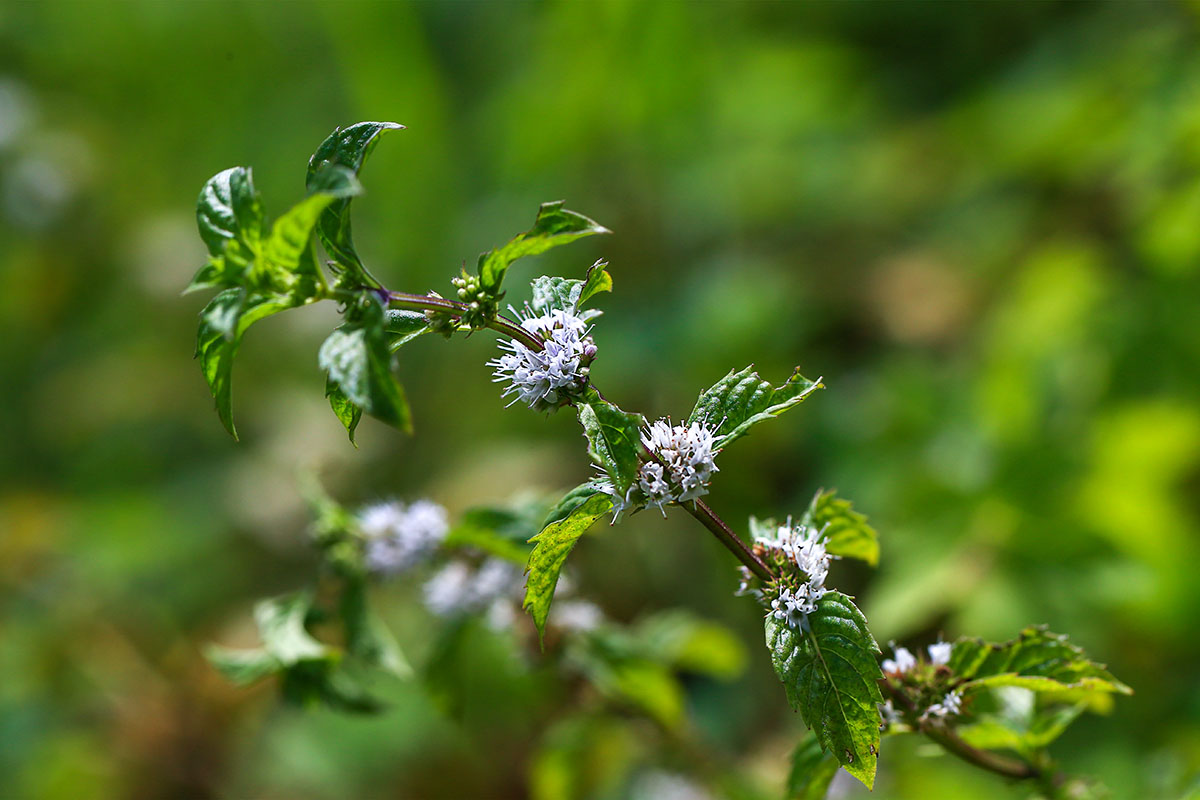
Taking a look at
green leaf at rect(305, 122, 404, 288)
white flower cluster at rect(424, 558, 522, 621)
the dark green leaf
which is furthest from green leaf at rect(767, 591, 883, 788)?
white flower cluster at rect(424, 558, 522, 621)

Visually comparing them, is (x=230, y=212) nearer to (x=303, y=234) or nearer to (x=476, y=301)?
(x=303, y=234)

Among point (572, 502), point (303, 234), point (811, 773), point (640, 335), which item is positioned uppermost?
point (640, 335)

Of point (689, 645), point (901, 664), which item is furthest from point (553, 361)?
point (689, 645)

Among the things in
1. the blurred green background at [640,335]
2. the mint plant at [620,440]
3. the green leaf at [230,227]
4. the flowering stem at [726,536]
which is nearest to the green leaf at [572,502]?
the mint plant at [620,440]

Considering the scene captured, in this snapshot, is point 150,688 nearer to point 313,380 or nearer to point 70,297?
point 313,380

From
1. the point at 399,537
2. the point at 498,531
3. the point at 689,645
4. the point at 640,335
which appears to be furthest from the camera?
the point at 640,335

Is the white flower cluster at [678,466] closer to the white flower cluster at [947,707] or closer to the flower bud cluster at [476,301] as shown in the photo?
the flower bud cluster at [476,301]
